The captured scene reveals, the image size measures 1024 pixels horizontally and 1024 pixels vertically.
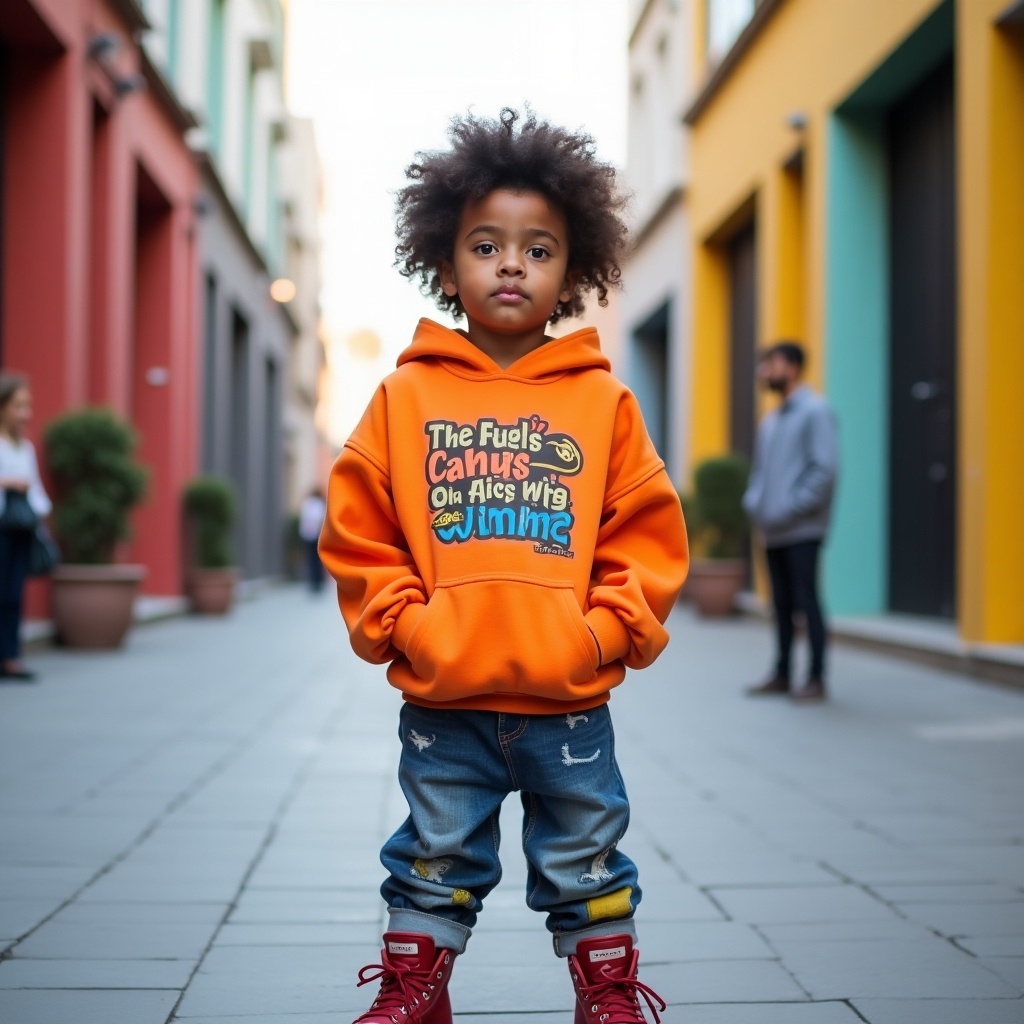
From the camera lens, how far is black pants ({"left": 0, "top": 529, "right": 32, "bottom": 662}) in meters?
7.36

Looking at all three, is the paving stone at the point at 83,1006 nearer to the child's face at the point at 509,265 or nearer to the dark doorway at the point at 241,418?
the child's face at the point at 509,265

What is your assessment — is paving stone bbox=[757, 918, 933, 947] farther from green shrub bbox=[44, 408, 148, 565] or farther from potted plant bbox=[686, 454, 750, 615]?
potted plant bbox=[686, 454, 750, 615]

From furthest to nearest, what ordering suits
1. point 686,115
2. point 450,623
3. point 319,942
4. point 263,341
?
point 263,341 → point 686,115 → point 319,942 → point 450,623

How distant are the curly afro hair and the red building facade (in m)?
7.43

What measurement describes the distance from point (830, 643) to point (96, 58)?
7132mm

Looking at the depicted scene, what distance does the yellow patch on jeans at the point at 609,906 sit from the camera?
1.99 metres

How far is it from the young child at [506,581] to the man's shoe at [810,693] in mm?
4708

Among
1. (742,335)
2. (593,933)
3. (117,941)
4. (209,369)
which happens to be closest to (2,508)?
(117,941)

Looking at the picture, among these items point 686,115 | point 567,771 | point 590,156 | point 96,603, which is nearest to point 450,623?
point 567,771

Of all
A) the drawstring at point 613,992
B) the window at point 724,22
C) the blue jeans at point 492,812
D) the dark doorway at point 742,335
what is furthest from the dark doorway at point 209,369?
the drawstring at point 613,992

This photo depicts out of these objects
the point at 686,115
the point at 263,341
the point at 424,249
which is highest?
the point at 686,115

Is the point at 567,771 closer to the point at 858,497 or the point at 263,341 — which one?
the point at 858,497

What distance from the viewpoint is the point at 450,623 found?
193cm

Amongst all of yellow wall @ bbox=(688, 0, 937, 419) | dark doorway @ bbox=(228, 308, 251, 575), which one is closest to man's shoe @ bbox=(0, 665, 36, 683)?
yellow wall @ bbox=(688, 0, 937, 419)
